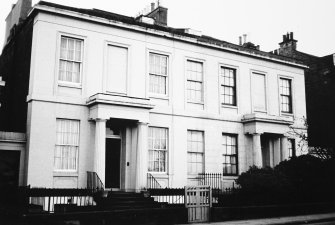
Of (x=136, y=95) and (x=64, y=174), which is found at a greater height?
(x=136, y=95)

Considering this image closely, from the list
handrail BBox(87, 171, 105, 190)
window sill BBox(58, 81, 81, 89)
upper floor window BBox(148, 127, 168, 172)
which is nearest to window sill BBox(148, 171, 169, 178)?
upper floor window BBox(148, 127, 168, 172)

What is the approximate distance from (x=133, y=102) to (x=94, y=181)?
3.90 meters

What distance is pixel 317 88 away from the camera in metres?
32.8

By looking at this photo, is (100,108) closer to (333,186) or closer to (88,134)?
(88,134)

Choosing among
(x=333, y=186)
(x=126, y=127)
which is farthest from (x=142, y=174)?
(x=333, y=186)

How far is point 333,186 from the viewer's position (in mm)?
19672

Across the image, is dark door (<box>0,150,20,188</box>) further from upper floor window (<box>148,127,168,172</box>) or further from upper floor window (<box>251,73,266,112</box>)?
upper floor window (<box>251,73,266,112</box>)

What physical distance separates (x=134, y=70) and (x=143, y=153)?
4.30 m

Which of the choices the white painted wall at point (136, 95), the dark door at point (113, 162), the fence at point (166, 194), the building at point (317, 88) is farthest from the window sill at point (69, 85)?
the building at point (317, 88)

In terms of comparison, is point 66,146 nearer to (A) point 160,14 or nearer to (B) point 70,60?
(B) point 70,60

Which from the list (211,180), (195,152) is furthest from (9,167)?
(211,180)

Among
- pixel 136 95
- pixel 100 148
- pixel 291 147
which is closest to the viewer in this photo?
pixel 100 148

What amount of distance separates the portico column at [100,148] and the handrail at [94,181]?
221 millimetres

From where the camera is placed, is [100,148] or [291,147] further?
[291,147]
